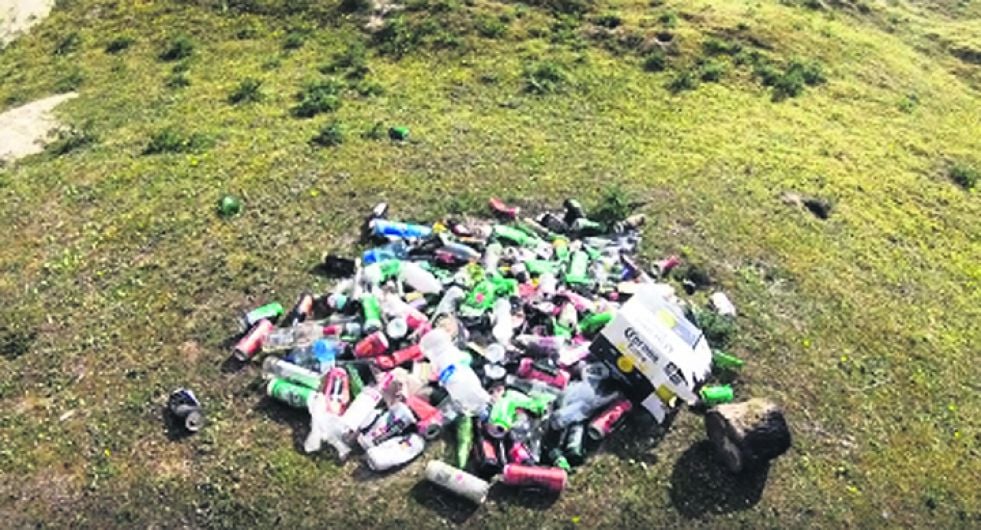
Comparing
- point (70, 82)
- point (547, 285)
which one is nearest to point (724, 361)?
point (547, 285)

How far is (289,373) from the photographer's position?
380 inches

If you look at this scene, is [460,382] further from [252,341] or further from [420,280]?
[252,341]

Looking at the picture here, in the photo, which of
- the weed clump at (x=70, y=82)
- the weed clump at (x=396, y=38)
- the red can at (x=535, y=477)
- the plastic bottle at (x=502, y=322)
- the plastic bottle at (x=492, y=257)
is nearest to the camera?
the red can at (x=535, y=477)

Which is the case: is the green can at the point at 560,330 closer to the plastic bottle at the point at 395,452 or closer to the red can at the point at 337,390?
the plastic bottle at the point at 395,452

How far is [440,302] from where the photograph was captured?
10.4 m

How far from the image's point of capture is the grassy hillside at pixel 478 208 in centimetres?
897

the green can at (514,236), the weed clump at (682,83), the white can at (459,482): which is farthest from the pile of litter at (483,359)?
the weed clump at (682,83)

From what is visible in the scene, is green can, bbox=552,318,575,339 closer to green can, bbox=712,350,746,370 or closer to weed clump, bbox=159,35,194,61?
green can, bbox=712,350,746,370

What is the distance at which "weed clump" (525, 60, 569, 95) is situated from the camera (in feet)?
58.2

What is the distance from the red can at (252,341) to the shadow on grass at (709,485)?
4949 mm

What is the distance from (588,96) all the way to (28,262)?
10.8 metres

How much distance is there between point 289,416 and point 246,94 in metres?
9.54

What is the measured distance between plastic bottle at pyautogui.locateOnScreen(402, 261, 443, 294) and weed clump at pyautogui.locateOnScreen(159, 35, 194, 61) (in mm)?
11296

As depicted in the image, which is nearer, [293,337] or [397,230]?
[293,337]
